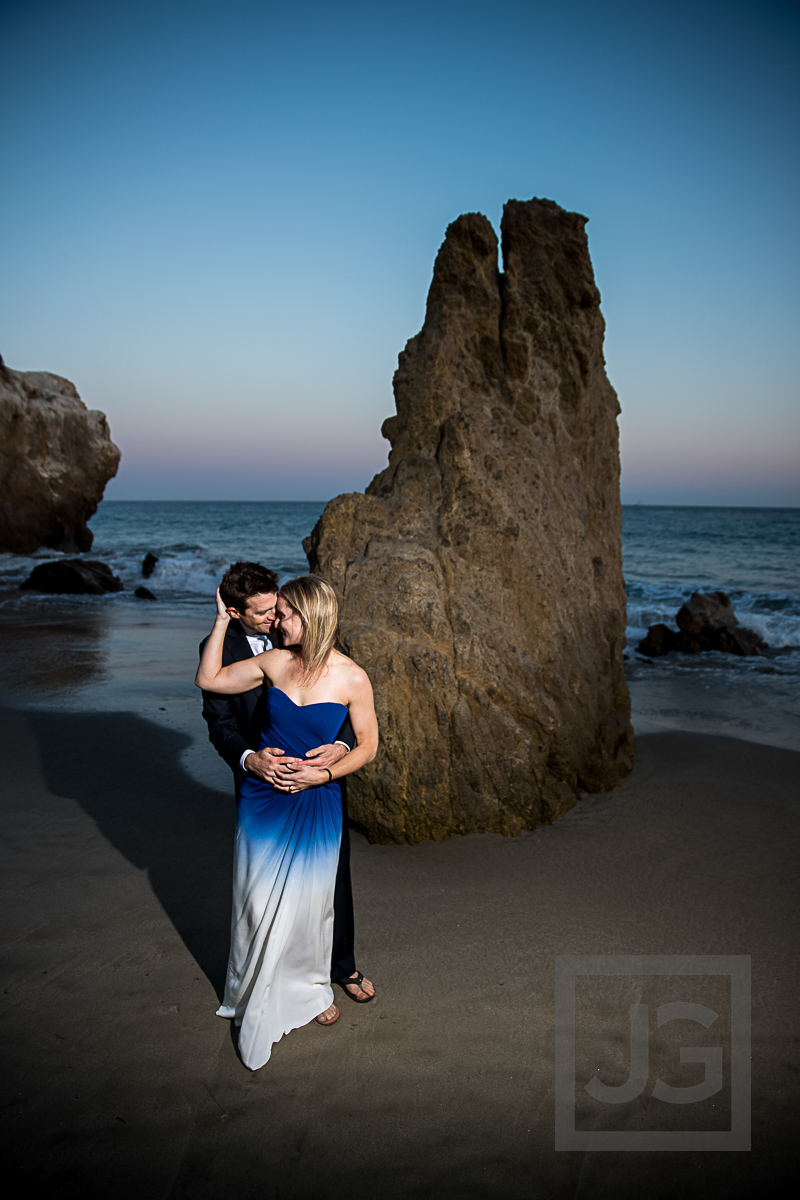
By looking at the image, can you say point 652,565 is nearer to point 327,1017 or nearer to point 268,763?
point 327,1017

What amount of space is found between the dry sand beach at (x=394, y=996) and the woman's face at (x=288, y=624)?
1.81 m

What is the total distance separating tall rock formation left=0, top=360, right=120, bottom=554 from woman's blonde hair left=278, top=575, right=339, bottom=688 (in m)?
25.3

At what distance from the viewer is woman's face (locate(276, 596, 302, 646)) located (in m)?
3.07

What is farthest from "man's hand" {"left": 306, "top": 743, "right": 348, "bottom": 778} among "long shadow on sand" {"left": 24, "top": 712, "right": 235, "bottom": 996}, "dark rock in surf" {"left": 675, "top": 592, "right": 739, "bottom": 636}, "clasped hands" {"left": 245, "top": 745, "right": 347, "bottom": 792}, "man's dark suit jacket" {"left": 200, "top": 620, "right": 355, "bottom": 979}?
"dark rock in surf" {"left": 675, "top": 592, "right": 739, "bottom": 636}

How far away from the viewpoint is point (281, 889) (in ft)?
10.1

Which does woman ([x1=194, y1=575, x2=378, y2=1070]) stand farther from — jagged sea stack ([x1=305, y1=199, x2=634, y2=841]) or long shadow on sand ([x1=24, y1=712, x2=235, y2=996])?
jagged sea stack ([x1=305, y1=199, x2=634, y2=841])

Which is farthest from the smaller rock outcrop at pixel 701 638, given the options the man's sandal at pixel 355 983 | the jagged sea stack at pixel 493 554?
the man's sandal at pixel 355 983

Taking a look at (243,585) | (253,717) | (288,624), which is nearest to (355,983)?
(253,717)

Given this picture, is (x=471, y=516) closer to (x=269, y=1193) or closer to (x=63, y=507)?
(x=269, y=1193)

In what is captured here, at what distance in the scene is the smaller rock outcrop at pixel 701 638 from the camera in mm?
13117

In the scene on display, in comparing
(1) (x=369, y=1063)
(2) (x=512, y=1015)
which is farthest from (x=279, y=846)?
(2) (x=512, y=1015)

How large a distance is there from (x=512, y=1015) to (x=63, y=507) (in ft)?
91.1

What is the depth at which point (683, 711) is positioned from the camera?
9.28m

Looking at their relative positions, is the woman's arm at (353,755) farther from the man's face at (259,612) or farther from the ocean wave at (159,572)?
the ocean wave at (159,572)
